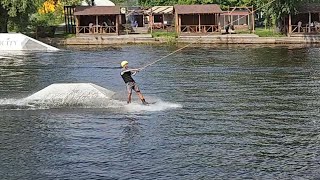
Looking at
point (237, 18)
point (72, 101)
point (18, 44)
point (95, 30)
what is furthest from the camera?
point (237, 18)

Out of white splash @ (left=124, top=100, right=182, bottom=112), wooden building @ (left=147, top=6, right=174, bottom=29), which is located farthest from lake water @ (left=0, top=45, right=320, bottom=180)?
wooden building @ (left=147, top=6, right=174, bottom=29)

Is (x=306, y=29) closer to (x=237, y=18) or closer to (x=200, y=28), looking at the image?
(x=200, y=28)

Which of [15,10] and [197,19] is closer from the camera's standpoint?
[15,10]

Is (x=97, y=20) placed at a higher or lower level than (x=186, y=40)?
higher

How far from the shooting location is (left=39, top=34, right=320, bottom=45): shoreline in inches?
2393

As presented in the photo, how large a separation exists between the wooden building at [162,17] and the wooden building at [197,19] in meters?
8.71

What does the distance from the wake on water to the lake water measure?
0.63ft

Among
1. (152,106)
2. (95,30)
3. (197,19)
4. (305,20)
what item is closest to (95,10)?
(95,30)

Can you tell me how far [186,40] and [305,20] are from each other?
17.3 m

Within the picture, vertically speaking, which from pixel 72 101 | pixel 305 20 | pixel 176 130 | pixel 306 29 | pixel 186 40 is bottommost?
pixel 176 130

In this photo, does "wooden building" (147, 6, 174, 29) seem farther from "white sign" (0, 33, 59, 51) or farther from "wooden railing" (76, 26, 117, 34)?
"white sign" (0, 33, 59, 51)

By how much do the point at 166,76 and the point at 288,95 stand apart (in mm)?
9746

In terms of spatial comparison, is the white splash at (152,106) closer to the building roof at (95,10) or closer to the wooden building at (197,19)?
the wooden building at (197,19)

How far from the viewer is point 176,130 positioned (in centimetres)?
1766
